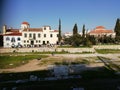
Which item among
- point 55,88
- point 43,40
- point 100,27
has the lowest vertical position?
point 55,88

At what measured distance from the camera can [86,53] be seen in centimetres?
3728

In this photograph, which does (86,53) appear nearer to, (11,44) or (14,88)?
(11,44)

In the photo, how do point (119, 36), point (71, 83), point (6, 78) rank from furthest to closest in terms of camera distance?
1. point (119, 36)
2. point (6, 78)
3. point (71, 83)

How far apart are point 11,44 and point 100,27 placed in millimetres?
40306

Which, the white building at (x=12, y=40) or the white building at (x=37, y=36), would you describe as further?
the white building at (x=37, y=36)

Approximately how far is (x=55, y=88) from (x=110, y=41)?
38.2 meters

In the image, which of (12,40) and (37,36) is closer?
(12,40)

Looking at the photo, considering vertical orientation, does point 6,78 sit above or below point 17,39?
below

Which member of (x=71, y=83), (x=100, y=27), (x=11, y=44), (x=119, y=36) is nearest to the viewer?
(x=71, y=83)

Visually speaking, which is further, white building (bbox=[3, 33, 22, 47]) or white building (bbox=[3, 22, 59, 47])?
white building (bbox=[3, 22, 59, 47])

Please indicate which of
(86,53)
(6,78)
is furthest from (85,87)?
(86,53)

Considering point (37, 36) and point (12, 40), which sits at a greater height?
point (37, 36)

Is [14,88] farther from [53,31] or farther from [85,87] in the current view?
[53,31]

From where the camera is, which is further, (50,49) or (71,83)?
(50,49)
